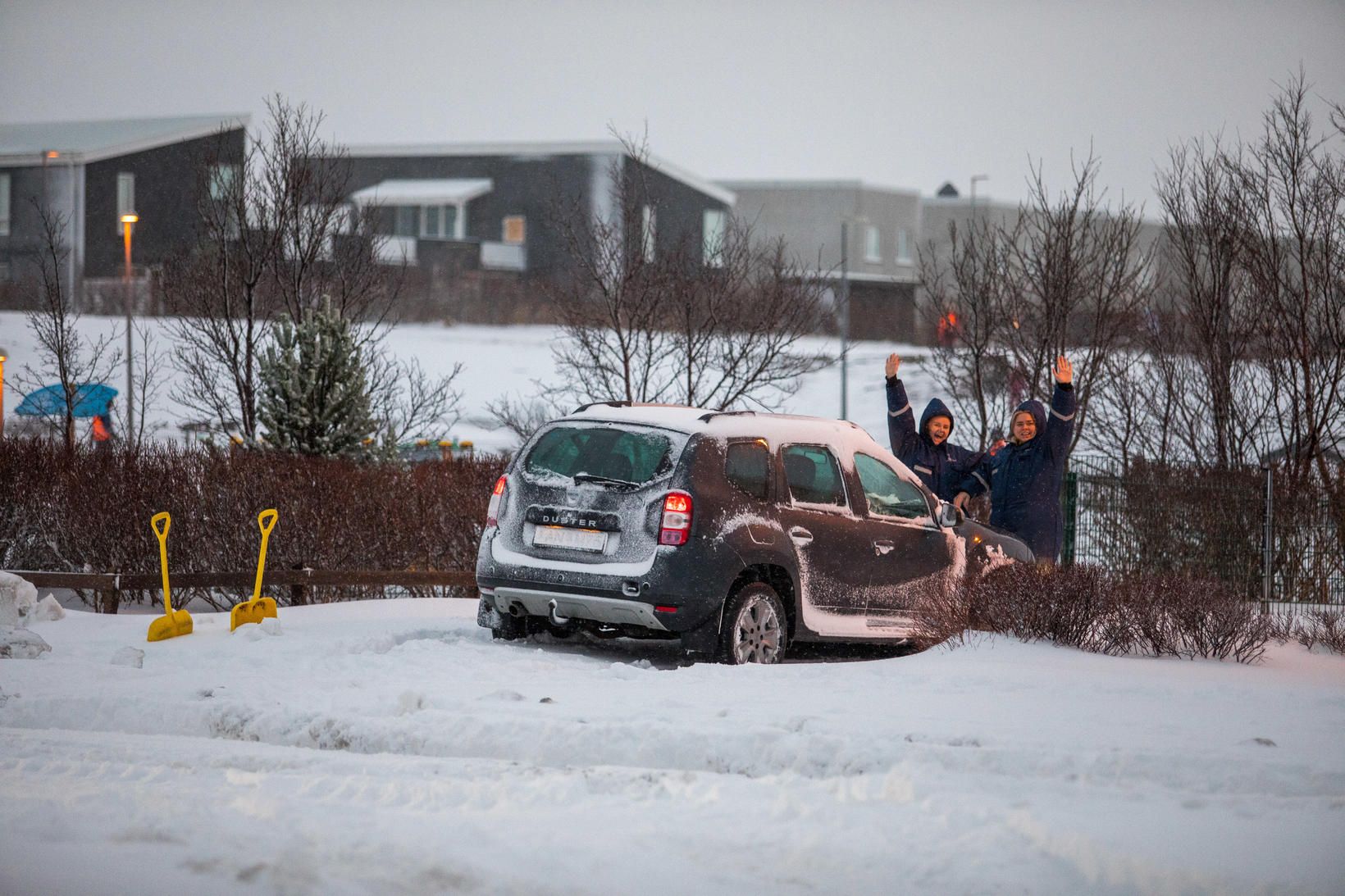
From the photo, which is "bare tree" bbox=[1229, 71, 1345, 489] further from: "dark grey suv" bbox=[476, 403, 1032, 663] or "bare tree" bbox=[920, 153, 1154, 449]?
"dark grey suv" bbox=[476, 403, 1032, 663]

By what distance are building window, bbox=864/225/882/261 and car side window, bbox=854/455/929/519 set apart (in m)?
58.7

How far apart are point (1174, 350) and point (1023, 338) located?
2.40 metres

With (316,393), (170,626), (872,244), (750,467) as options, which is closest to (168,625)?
(170,626)

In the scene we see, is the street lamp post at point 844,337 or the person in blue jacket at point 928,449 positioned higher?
the street lamp post at point 844,337

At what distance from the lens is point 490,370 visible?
147 feet

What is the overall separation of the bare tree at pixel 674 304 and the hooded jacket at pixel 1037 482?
718 centimetres

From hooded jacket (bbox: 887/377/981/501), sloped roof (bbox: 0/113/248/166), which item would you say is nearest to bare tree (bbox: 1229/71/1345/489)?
hooded jacket (bbox: 887/377/981/501)

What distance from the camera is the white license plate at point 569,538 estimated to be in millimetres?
8859

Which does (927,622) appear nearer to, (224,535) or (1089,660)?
(1089,660)

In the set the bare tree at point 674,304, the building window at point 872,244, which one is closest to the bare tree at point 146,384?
the bare tree at point 674,304

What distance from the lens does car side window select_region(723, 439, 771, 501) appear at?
9023mm

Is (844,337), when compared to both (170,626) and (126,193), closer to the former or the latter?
(170,626)

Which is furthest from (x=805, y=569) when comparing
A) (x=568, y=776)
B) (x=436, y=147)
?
(x=436, y=147)

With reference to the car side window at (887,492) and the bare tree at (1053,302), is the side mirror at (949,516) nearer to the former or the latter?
the car side window at (887,492)
